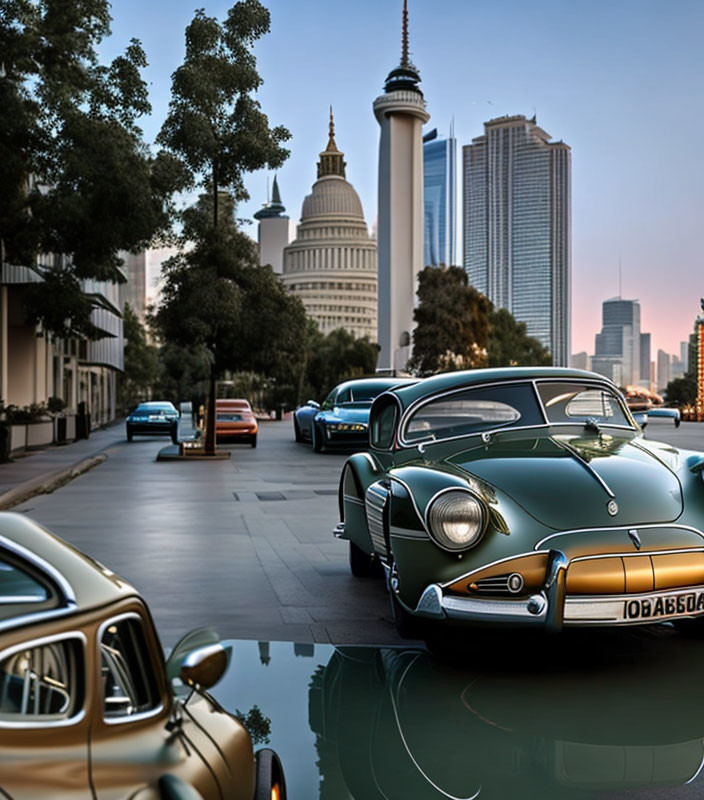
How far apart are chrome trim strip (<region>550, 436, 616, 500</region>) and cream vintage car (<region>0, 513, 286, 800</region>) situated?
372 centimetres

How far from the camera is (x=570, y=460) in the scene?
6.25 metres

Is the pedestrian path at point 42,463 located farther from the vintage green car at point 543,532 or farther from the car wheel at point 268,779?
the car wheel at point 268,779

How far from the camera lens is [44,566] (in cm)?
205

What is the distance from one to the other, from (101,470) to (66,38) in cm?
955

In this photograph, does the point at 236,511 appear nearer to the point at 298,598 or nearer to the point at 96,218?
the point at 298,598

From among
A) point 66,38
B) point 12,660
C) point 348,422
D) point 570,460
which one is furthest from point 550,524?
point 66,38

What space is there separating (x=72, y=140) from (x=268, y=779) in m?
23.4

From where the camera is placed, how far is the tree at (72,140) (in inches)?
947

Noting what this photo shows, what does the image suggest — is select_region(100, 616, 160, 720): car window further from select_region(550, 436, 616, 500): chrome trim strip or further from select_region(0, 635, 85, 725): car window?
select_region(550, 436, 616, 500): chrome trim strip

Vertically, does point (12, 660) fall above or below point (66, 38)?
below

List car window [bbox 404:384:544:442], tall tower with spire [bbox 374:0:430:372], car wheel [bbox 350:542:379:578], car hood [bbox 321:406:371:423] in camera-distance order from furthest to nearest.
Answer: tall tower with spire [bbox 374:0:430:372] → car hood [bbox 321:406:371:423] → car wheel [bbox 350:542:379:578] → car window [bbox 404:384:544:442]

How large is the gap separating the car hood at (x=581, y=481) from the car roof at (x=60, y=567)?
12.2 feet

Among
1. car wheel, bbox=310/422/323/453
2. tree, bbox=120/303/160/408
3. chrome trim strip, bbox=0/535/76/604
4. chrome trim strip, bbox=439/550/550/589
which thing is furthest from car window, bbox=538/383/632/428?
tree, bbox=120/303/160/408

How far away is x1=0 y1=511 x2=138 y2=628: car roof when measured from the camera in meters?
2.02
